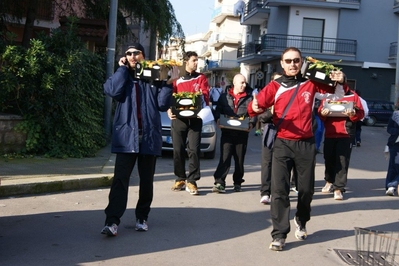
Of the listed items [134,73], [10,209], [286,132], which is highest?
[134,73]

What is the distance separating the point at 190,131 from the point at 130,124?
3.00 metres

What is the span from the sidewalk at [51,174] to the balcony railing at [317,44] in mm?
33827

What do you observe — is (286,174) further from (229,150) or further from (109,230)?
(229,150)

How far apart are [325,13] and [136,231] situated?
39.6 metres

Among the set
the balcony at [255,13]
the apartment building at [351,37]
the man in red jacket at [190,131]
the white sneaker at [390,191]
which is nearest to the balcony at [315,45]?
the apartment building at [351,37]

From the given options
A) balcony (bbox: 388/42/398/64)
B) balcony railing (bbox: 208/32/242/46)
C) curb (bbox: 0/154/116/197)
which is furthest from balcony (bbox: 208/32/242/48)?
curb (bbox: 0/154/116/197)

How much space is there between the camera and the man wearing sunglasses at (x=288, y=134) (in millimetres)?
6605

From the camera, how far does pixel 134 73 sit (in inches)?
273

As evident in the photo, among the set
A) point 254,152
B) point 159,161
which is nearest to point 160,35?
point 254,152

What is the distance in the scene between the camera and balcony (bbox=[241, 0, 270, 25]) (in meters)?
47.5

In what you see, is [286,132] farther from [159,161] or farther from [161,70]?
[159,161]

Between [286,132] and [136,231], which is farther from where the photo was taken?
[136,231]

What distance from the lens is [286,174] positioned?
667 centimetres

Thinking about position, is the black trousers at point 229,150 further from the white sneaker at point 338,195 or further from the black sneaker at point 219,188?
the white sneaker at point 338,195
